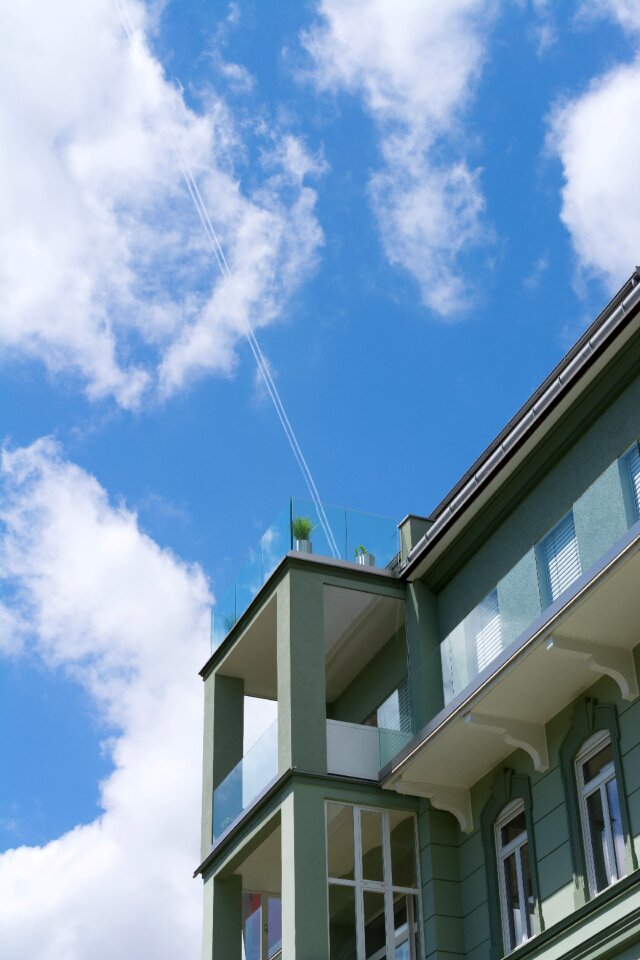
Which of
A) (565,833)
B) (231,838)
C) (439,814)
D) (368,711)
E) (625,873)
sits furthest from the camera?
(368,711)

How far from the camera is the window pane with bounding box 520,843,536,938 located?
63.3 ft

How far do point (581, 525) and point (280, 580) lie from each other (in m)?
6.08

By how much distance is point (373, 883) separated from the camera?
2145 cm

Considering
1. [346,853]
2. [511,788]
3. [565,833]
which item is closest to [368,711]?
[346,853]

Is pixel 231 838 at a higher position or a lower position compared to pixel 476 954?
higher

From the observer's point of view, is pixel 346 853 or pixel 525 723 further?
pixel 346 853

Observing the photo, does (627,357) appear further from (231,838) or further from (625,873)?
(231,838)

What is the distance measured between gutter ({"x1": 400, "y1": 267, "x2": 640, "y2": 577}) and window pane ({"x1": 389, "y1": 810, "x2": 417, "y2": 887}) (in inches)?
164

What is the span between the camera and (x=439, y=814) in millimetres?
21797

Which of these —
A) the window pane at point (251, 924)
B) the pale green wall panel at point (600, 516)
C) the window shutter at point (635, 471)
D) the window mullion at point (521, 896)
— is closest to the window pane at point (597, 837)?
the window mullion at point (521, 896)

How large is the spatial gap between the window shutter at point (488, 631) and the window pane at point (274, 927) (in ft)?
22.3

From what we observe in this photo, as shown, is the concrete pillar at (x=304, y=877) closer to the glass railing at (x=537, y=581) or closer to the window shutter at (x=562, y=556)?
the glass railing at (x=537, y=581)

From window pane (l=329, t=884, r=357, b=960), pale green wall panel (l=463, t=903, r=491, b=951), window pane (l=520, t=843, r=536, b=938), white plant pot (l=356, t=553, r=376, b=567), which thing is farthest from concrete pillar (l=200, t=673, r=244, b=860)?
window pane (l=520, t=843, r=536, b=938)

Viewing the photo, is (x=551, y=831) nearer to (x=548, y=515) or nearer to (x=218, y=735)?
(x=548, y=515)
